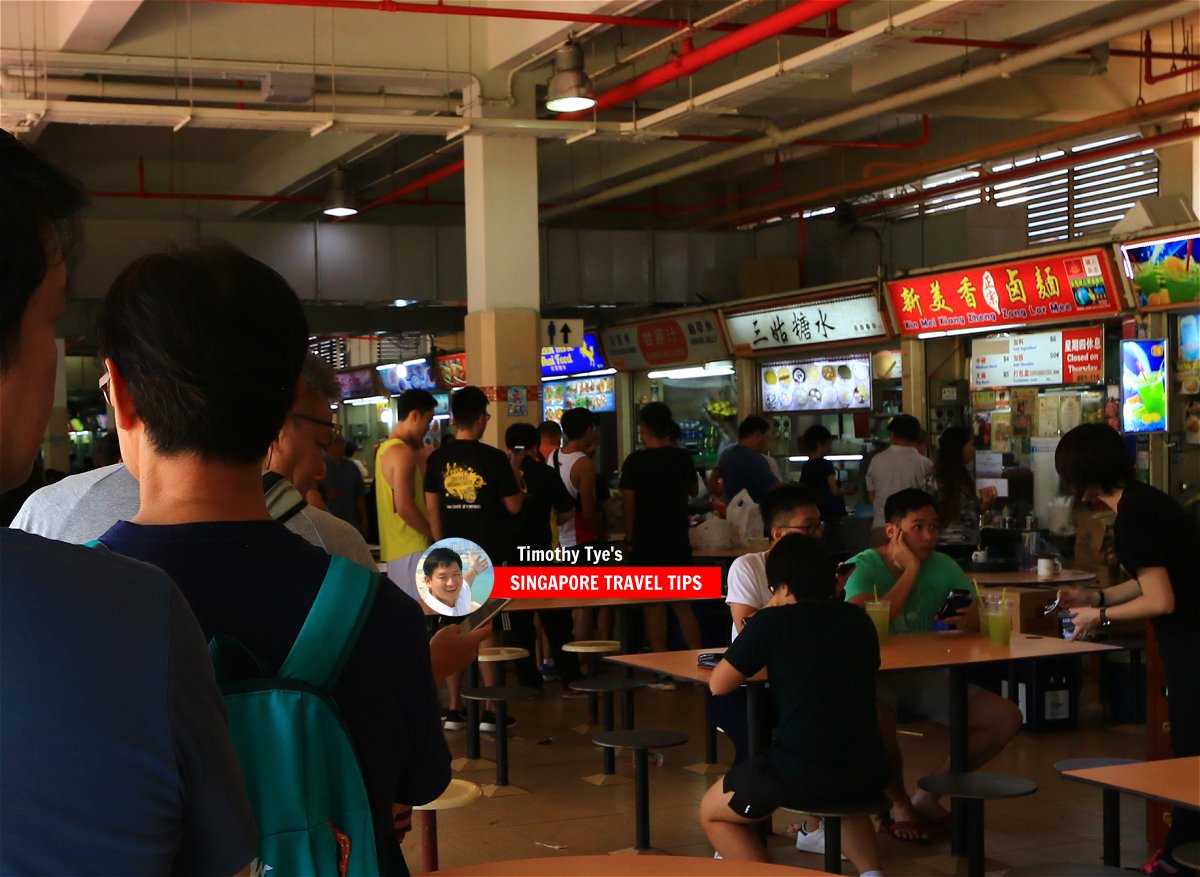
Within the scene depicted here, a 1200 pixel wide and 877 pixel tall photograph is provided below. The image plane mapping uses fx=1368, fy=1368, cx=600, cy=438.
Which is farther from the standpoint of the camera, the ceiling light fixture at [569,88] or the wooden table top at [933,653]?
the ceiling light fixture at [569,88]

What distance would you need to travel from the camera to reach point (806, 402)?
11.4 m

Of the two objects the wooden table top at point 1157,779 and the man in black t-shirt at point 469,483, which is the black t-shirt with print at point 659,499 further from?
the wooden table top at point 1157,779

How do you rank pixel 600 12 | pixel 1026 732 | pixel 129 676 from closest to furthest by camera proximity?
pixel 129 676, pixel 1026 732, pixel 600 12

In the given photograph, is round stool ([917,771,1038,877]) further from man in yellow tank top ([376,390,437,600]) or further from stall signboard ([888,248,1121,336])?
stall signboard ([888,248,1121,336])

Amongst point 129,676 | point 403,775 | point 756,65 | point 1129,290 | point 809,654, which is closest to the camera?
point 129,676

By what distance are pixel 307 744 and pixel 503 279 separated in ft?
26.5

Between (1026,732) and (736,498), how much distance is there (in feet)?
8.30

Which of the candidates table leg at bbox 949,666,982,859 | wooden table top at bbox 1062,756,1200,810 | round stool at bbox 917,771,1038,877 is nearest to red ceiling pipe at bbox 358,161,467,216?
table leg at bbox 949,666,982,859

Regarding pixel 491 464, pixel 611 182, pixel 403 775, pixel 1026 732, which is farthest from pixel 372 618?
pixel 611 182

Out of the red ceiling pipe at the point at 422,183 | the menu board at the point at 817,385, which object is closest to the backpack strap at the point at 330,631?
the red ceiling pipe at the point at 422,183

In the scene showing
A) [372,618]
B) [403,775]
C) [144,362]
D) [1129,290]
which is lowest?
[403,775]

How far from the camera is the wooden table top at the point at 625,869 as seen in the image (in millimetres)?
2137

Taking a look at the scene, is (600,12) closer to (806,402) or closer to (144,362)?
(806,402)

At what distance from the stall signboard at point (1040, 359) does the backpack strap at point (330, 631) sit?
26.6ft
